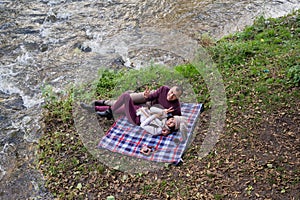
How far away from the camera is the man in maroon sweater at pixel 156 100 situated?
16.7 feet

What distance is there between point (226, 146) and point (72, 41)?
532 cm

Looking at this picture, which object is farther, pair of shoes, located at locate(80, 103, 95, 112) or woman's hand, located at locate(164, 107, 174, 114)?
pair of shoes, located at locate(80, 103, 95, 112)

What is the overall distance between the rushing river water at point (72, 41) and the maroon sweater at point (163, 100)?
197 cm

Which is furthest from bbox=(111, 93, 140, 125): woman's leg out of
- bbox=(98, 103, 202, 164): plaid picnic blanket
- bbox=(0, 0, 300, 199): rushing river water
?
bbox=(0, 0, 300, 199): rushing river water

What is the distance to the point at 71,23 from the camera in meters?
9.44

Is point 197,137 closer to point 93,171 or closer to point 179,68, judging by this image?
point 93,171

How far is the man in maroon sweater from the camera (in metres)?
5.08

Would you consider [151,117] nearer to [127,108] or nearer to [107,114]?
[127,108]

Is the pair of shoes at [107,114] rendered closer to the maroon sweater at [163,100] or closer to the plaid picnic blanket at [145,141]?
the plaid picnic blanket at [145,141]

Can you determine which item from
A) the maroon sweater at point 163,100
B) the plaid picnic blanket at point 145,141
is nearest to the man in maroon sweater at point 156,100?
the maroon sweater at point 163,100

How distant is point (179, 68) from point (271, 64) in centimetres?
171

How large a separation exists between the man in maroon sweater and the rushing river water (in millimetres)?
1130

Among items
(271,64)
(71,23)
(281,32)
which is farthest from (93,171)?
(71,23)

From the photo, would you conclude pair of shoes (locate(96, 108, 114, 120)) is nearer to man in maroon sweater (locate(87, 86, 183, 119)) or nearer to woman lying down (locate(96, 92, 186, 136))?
man in maroon sweater (locate(87, 86, 183, 119))
